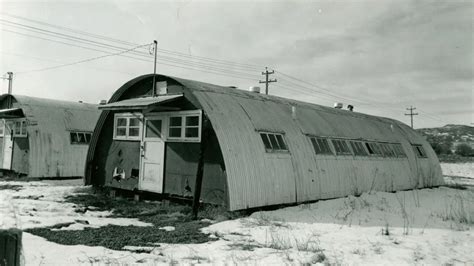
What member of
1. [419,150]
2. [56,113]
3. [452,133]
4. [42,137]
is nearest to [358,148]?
[419,150]

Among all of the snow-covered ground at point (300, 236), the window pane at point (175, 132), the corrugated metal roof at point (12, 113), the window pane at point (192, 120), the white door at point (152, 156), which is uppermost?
the corrugated metal roof at point (12, 113)

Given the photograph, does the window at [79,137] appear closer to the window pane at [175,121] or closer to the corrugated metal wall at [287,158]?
the window pane at [175,121]

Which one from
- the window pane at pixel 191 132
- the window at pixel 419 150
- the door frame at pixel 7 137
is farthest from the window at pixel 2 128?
the window at pixel 419 150

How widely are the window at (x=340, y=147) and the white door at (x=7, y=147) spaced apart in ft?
50.9

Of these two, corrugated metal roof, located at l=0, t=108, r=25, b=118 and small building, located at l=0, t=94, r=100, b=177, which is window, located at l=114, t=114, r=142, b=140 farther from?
corrugated metal roof, located at l=0, t=108, r=25, b=118

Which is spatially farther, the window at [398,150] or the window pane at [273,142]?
the window at [398,150]

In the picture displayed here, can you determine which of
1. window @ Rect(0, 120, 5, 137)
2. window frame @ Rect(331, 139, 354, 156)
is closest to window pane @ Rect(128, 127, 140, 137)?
window frame @ Rect(331, 139, 354, 156)

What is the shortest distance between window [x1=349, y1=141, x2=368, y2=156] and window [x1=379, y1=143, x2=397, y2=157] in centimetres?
197

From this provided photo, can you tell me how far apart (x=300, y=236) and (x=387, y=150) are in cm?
1131

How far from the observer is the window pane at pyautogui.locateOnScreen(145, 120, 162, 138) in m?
12.9

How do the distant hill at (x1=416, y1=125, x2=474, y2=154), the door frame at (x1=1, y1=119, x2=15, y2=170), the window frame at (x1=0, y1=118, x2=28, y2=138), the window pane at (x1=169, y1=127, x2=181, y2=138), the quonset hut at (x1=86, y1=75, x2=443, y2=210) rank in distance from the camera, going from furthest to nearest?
the distant hill at (x1=416, y1=125, x2=474, y2=154) < the door frame at (x1=1, y1=119, x2=15, y2=170) < the window frame at (x1=0, y1=118, x2=28, y2=138) < the window pane at (x1=169, y1=127, x2=181, y2=138) < the quonset hut at (x1=86, y1=75, x2=443, y2=210)

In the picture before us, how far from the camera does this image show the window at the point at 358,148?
15809 mm

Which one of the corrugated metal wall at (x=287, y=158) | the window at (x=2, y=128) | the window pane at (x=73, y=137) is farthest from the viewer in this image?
the window at (x=2, y=128)

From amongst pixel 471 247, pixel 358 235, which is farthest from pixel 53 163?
pixel 471 247
